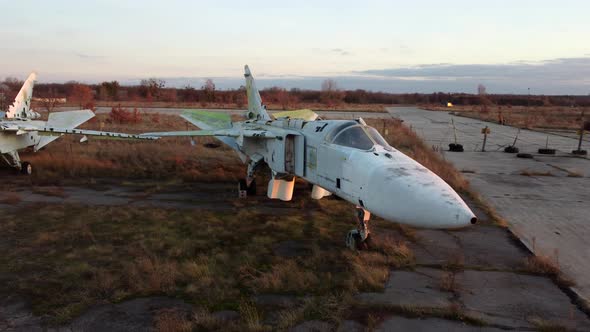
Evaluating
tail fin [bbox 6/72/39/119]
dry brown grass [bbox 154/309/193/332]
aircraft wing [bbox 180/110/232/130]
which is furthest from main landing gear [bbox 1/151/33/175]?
dry brown grass [bbox 154/309/193/332]

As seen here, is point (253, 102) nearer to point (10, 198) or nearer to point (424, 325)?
point (10, 198)

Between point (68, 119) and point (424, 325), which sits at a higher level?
point (68, 119)

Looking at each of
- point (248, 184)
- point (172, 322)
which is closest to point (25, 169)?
point (248, 184)

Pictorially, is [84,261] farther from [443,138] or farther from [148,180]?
[443,138]

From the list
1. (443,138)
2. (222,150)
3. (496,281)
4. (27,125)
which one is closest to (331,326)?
(496,281)

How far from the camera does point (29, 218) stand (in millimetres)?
10273

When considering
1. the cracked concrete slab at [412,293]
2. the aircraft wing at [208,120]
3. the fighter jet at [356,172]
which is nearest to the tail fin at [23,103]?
the aircraft wing at [208,120]

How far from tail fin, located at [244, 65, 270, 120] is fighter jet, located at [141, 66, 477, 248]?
6.46 feet

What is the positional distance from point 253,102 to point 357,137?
8.47 m

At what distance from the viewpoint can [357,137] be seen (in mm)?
8047

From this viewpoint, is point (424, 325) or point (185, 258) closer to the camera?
point (424, 325)

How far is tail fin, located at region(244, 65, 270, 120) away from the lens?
15.3m

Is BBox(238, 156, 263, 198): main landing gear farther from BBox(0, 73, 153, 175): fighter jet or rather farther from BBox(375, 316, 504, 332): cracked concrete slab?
BBox(375, 316, 504, 332): cracked concrete slab

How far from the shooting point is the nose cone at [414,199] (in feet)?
18.6
